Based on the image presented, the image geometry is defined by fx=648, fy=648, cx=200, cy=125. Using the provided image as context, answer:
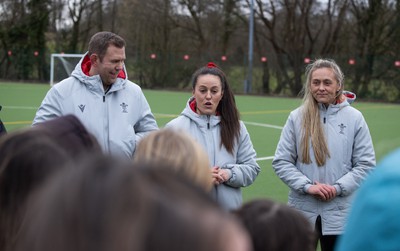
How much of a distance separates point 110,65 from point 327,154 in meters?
1.83

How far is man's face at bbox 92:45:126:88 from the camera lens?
5074 mm

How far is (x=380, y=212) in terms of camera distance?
4.55 ft

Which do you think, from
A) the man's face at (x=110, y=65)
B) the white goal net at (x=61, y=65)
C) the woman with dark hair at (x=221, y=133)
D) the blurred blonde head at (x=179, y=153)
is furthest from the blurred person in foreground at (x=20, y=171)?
the white goal net at (x=61, y=65)

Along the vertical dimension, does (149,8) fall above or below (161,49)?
above

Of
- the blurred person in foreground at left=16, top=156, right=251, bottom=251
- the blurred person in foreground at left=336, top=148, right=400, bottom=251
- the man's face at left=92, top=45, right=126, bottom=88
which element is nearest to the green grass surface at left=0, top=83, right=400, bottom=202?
the man's face at left=92, top=45, right=126, bottom=88

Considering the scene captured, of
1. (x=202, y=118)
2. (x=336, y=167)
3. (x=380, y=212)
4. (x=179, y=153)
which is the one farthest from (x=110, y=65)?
(x=380, y=212)

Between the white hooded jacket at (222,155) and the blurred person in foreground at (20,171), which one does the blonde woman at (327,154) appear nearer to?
the white hooded jacket at (222,155)

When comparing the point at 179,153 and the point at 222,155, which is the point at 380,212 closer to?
the point at 179,153

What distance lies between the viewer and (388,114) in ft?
78.2

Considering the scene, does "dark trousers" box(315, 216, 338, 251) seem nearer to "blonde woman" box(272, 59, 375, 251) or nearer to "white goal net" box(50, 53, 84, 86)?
"blonde woman" box(272, 59, 375, 251)

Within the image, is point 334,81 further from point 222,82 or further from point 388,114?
point 388,114

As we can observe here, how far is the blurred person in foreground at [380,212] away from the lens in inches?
54.3

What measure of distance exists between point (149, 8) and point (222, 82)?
135 ft

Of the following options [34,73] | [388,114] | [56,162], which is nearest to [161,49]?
[34,73]
